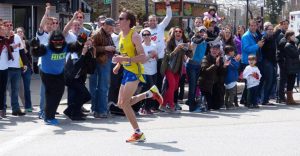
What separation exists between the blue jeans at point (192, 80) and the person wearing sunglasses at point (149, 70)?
0.72 metres

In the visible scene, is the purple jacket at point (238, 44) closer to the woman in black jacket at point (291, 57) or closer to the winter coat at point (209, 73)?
the woman in black jacket at point (291, 57)

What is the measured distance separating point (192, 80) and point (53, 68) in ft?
10.1

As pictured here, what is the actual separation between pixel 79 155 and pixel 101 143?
860 millimetres

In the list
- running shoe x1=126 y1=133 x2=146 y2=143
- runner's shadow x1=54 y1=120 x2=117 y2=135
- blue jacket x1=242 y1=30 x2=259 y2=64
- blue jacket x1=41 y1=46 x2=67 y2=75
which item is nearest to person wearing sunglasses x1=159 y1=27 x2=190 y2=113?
blue jacket x1=242 y1=30 x2=259 y2=64

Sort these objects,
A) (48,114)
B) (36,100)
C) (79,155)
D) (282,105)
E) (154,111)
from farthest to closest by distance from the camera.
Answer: (36,100) → (282,105) → (154,111) → (48,114) → (79,155)

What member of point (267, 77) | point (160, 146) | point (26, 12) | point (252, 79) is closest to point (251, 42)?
point (252, 79)

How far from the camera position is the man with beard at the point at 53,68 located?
33.8 feet

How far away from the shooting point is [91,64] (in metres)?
10.8

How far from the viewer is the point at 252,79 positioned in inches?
507

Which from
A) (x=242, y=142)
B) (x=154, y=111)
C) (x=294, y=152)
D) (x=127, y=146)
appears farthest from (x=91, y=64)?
(x=294, y=152)

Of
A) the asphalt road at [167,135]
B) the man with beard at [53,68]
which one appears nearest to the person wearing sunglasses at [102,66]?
the asphalt road at [167,135]

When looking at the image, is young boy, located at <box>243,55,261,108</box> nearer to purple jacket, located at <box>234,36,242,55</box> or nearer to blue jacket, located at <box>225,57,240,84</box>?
blue jacket, located at <box>225,57,240,84</box>

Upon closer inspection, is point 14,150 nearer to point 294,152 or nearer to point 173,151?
point 173,151

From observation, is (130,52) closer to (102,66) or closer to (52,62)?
(52,62)
